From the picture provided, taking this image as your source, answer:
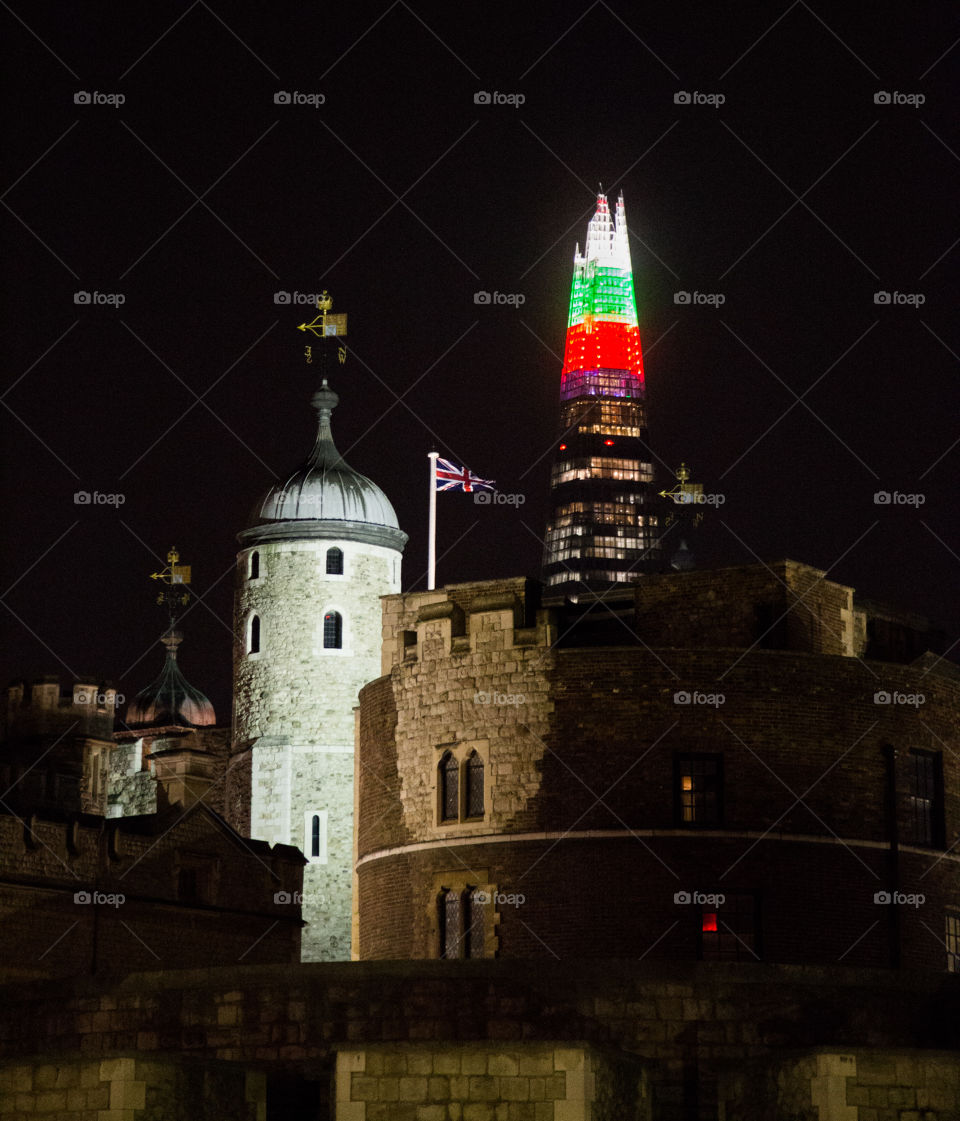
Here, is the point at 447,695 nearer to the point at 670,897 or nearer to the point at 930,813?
the point at 670,897

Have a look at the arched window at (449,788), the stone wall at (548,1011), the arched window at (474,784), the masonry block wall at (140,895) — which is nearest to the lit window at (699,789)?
the arched window at (474,784)

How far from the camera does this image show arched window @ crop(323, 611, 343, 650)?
233 ft

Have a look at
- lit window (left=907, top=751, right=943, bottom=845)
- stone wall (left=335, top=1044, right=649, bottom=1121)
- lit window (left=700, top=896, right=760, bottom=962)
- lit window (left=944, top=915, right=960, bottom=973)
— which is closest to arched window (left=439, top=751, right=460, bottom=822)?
lit window (left=700, top=896, right=760, bottom=962)

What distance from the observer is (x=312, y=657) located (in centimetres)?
7081

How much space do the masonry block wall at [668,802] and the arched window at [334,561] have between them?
2124 cm

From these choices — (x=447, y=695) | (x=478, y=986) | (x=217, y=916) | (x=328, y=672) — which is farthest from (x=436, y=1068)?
(x=328, y=672)

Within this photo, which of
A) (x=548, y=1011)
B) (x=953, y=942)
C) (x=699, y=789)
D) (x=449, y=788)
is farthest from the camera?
(x=449, y=788)

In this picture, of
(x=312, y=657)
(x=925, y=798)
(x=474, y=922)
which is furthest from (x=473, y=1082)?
(x=312, y=657)

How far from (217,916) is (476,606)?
33.6ft

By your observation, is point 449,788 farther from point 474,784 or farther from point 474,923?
point 474,923

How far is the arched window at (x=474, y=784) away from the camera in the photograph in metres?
49.6

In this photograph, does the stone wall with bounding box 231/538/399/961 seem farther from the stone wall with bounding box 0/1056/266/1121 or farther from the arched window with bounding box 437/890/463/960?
the stone wall with bounding box 0/1056/266/1121

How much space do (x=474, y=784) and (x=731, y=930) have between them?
6044mm

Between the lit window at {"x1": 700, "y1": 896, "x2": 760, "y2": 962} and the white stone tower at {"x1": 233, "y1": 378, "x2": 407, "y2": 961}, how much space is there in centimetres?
2196
